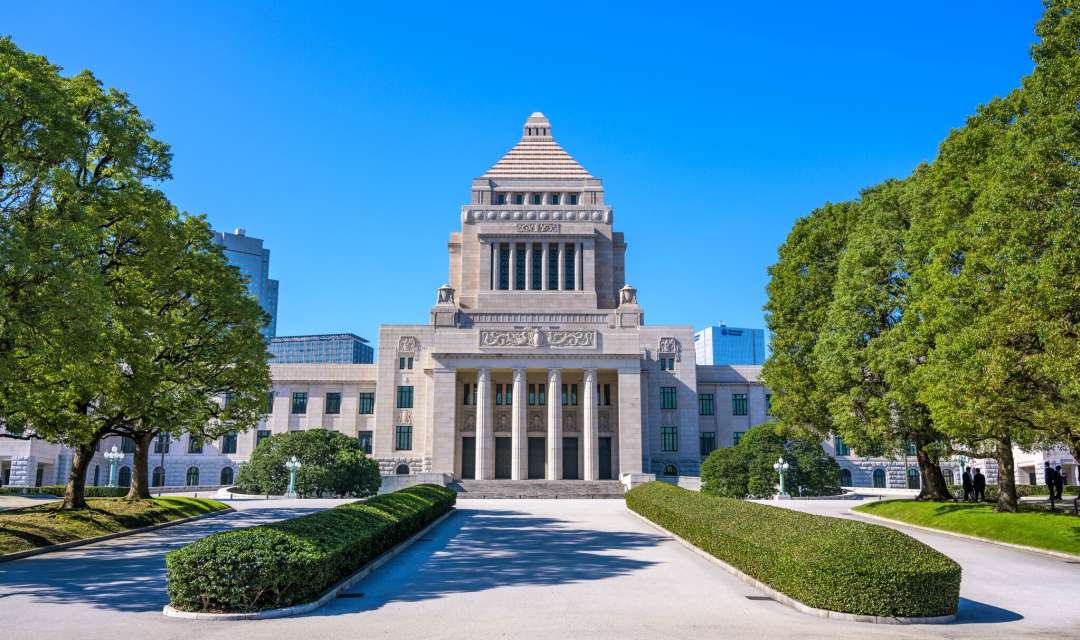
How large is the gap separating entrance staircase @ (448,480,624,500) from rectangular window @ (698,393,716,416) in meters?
17.9

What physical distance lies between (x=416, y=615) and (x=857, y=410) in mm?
25982

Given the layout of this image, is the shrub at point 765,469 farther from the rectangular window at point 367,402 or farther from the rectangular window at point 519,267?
the rectangular window at point 367,402

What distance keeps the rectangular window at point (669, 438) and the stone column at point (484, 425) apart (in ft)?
51.9

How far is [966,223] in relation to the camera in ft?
79.9

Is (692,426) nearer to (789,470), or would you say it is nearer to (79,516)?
(789,470)

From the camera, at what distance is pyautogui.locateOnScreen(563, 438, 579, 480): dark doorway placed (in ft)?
206

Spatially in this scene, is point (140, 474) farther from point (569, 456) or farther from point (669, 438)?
point (669, 438)

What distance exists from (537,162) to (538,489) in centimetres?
3659

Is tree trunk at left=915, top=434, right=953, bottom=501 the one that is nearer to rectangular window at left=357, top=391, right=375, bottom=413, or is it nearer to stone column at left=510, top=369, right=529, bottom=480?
stone column at left=510, top=369, right=529, bottom=480

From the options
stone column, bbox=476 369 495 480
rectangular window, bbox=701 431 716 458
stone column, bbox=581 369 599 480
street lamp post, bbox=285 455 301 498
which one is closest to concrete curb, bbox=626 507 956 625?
street lamp post, bbox=285 455 301 498

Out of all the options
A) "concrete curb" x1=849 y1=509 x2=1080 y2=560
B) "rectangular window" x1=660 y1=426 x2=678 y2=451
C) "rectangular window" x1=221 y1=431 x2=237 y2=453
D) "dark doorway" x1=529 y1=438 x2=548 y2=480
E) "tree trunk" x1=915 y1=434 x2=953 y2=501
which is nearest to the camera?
"concrete curb" x1=849 y1=509 x2=1080 y2=560

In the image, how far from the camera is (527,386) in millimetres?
→ 62125

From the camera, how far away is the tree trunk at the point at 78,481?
27969 millimetres

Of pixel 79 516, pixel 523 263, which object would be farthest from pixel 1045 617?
pixel 523 263
